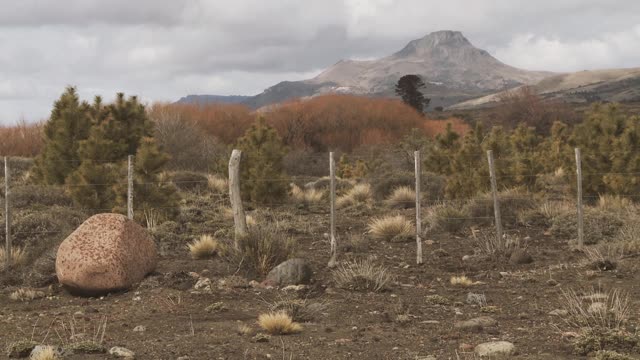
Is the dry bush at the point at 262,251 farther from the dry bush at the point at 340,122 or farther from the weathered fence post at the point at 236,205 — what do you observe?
the dry bush at the point at 340,122

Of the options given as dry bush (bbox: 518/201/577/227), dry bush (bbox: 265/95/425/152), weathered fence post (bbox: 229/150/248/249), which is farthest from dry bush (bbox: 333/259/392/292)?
dry bush (bbox: 265/95/425/152)

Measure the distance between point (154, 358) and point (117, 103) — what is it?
1665 centimetres

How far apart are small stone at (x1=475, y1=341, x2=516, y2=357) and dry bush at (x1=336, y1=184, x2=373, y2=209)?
48.1 ft

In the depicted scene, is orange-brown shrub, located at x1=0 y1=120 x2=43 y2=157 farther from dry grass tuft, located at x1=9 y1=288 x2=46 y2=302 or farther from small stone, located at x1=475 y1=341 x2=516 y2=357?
small stone, located at x1=475 y1=341 x2=516 y2=357

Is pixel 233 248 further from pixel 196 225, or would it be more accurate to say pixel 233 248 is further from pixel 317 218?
pixel 317 218

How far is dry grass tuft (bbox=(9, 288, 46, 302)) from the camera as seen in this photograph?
33.4ft

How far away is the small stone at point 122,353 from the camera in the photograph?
6668 millimetres

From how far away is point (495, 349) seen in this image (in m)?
6.82

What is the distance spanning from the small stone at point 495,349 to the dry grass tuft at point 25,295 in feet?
21.5

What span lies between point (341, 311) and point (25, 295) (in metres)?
4.69

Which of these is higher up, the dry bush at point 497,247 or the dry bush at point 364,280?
the dry bush at point 364,280

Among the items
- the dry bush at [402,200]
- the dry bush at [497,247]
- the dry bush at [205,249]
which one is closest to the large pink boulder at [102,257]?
the dry bush at [205,249]

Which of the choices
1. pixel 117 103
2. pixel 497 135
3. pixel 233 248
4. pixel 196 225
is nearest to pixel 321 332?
pixel 233 248

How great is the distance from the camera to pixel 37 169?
878 inches
